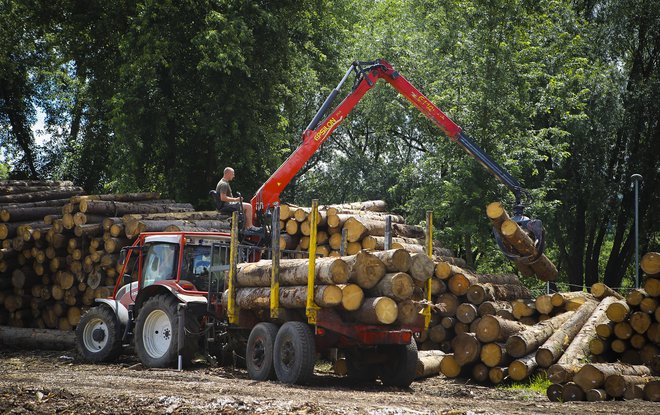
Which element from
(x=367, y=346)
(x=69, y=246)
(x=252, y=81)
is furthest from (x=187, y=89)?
(x=367, y=346)

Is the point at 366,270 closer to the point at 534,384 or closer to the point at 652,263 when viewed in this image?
the point at 534,384

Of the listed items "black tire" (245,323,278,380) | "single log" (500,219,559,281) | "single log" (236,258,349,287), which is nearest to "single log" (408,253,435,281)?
"single log" (236,258,349,287)

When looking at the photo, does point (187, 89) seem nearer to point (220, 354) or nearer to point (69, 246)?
point (69, 246)

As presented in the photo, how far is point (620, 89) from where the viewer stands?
28.9 metres

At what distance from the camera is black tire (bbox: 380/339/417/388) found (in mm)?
11117

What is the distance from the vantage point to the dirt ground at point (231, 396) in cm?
769

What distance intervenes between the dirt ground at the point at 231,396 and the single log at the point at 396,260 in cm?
152

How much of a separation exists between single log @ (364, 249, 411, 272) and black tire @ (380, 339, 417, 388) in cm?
132

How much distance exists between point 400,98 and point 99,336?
58.8 ft

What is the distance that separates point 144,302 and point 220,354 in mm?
1448

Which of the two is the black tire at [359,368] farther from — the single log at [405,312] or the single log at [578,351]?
the single log at [578,351]

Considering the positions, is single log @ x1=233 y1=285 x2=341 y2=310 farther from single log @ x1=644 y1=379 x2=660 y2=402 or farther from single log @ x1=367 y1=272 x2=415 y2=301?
single log @ x1=644 y1=379 x2=660 y2=402

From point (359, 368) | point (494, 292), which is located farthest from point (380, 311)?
point (494, 292)

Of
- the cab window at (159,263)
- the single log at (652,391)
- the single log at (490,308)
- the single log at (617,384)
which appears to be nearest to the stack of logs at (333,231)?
the single log at (490,308)
